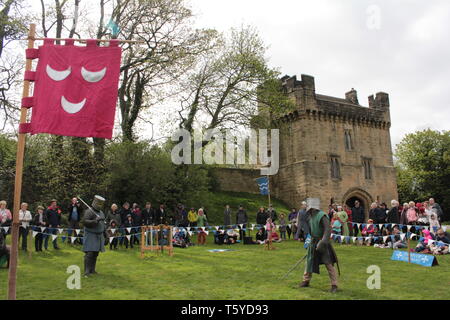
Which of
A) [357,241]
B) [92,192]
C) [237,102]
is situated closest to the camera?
[357,241]

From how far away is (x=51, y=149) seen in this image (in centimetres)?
2164

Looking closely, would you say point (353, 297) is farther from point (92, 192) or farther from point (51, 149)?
point (51, 149)

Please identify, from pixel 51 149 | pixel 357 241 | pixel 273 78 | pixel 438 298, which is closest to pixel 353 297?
pixel 438 298

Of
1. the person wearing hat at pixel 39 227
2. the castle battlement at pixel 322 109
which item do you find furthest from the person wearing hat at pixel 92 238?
the castle battlement at pixel 322 109

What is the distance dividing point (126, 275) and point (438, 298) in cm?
706

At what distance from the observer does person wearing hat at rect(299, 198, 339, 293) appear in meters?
7.71

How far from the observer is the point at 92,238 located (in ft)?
32.4

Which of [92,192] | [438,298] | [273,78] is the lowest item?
[438,298]

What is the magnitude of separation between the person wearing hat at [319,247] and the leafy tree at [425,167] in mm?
45754

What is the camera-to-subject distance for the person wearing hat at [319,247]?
7707mm

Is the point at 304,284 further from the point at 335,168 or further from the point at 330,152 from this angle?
the point at 335,168

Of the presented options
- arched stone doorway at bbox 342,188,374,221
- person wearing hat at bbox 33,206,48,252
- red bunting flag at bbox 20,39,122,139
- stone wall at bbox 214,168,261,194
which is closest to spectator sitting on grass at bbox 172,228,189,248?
person wearing hat at bbox 33,206,48,252

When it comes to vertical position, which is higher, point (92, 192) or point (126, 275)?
point (92, 192)

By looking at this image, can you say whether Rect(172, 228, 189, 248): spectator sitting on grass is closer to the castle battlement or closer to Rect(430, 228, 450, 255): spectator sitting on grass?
Rect(430, 228, 450, 255): spectator sitting on grass
